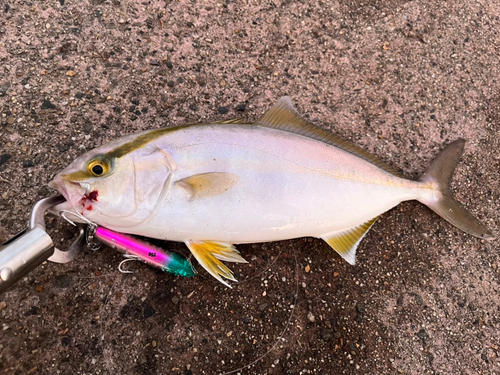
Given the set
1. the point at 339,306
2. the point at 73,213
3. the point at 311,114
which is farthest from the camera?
the point at 311,114

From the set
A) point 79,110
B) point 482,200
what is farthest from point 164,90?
point 482,200

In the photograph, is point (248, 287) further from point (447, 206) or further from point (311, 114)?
point (447, 206)

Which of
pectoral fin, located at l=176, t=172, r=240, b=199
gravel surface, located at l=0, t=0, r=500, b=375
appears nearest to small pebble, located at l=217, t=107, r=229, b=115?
gravel surface, located at l=0, t=0, r=500, b=375

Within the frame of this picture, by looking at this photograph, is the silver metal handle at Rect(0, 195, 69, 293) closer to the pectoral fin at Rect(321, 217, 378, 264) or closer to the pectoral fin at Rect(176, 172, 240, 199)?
the pectoral fin at Rect(176, 172, 240, 199)

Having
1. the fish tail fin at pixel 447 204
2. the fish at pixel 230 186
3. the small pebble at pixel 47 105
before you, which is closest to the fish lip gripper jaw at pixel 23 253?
the fish at pixel 230 186

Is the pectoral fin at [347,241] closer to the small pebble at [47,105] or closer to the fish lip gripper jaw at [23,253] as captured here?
the fish lip gripper jaw at [23,253]

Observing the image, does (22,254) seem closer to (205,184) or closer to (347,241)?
(205,184)
